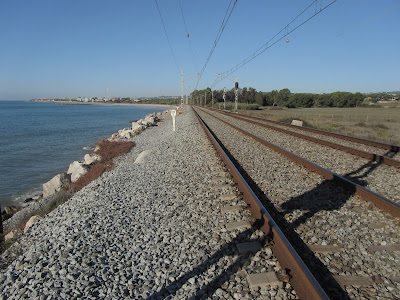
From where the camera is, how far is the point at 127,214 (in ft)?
17.4

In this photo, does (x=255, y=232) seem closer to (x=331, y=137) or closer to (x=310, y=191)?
(x=310, y=191)

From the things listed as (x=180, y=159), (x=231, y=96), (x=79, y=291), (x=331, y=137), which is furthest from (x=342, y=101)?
(x=79, y=291)

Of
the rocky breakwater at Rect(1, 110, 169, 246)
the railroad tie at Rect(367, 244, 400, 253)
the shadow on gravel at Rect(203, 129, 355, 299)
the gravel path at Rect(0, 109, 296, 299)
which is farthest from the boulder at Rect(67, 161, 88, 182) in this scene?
the railroad tie at Rect(367, 244, 400, 253)

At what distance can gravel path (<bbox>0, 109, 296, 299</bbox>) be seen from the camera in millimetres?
3152

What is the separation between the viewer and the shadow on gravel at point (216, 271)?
3.03 meters

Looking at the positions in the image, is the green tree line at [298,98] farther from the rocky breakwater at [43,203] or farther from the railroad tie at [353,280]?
the railroad tie at [353,280]

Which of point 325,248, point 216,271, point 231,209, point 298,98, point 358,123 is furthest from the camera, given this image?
point 298,98

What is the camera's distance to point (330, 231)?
409cm

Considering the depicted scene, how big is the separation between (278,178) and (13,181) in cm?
1450

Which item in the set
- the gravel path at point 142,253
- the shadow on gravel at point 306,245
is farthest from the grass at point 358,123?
the gravel path at point 142,253

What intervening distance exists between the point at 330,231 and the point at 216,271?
1.89 metres

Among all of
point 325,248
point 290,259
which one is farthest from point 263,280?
point 325,248

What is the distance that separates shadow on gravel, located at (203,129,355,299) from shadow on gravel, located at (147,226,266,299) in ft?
1.63

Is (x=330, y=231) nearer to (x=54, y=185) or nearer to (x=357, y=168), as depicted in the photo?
(x=357, y=168)
